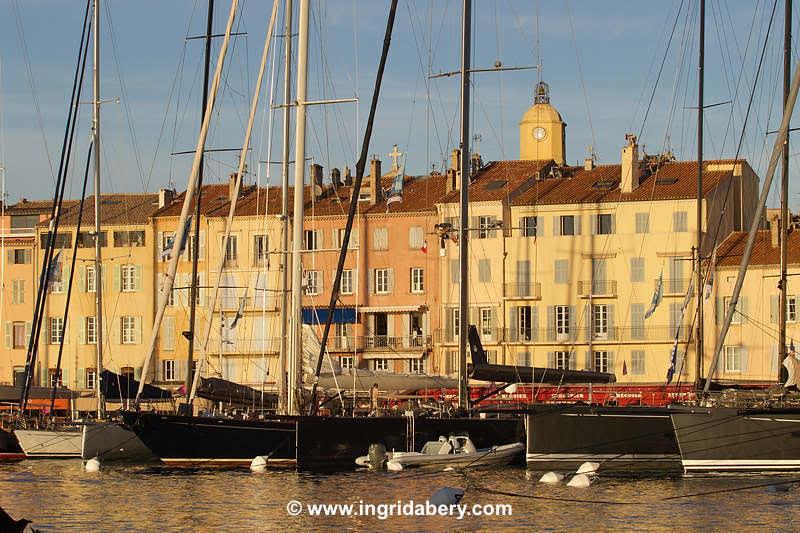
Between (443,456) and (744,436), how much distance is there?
8.30 m

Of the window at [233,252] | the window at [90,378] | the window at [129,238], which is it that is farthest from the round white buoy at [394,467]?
the window at [90,378]

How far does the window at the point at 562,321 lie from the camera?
74000 mm

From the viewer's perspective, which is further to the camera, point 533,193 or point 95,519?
point 533,193

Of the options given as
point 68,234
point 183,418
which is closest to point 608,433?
point 183,418

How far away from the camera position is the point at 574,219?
74375 mm

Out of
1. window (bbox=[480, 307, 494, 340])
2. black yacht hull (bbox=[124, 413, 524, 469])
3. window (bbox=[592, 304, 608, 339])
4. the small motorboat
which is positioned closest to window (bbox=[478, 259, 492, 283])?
window (bbox=[480, 307, 494, 340])

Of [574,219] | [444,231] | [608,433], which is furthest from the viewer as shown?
[574,219]

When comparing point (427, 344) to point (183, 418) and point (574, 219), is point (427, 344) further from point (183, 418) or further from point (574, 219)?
point (183, 418)

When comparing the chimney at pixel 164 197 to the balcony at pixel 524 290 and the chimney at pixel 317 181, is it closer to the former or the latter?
the chimney at pixel 317 181

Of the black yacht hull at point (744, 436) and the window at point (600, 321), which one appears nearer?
the black yacht hull at point (744, 436)

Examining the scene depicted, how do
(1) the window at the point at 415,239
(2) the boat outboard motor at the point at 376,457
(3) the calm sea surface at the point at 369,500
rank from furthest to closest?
(1) the window at the point at 415,239 < (2) the boat outboard motor at the point at 376,457 < (3) the calm sea surface at the point at 369,500

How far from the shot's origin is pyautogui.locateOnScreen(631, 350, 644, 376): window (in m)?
72.2

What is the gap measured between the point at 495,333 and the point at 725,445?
123ft

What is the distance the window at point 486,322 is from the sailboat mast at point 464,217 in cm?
3234
